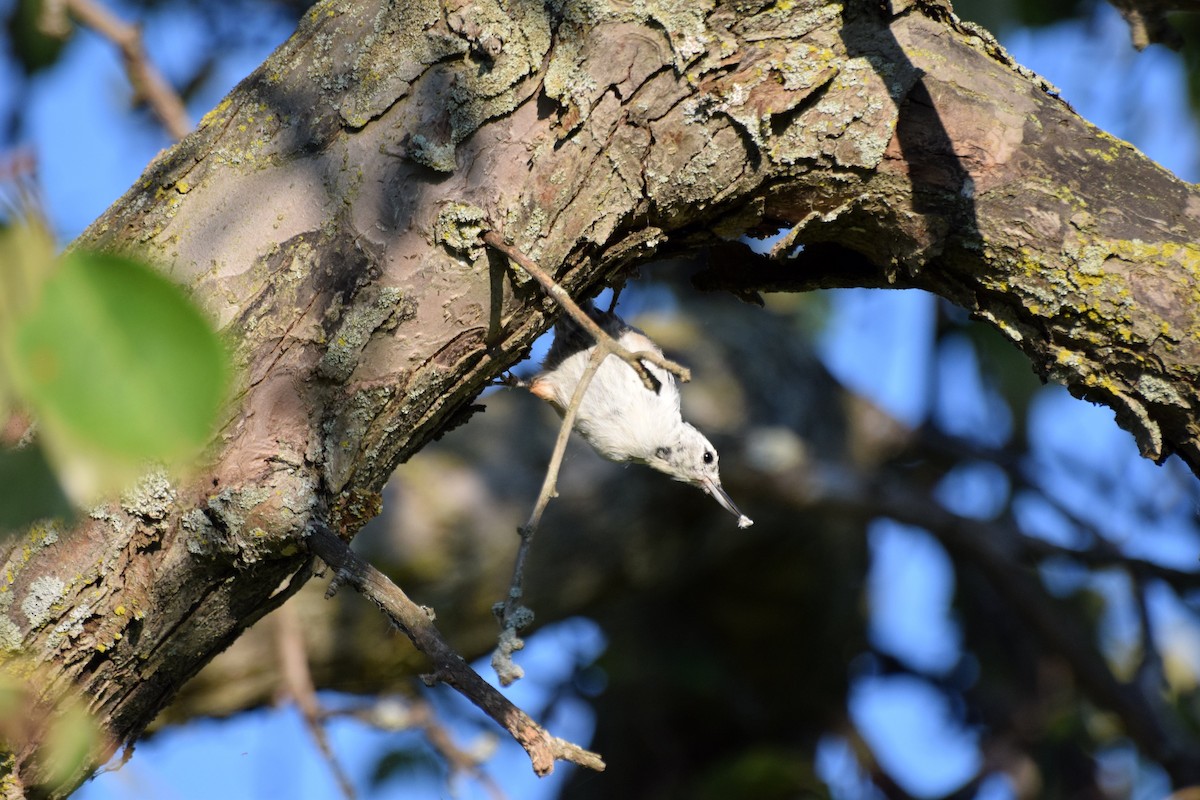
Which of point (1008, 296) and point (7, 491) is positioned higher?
point (7, 491)

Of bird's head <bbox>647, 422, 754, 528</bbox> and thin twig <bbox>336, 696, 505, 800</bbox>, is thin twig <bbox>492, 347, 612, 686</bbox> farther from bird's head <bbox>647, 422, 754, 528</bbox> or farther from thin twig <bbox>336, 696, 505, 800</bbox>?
bird's head <bbox>647, 422, 754, 528</bbox>

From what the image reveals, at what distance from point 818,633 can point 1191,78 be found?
2641 mm

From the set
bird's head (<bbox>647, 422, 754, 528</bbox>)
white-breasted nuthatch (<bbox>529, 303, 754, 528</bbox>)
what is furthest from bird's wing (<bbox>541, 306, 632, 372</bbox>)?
bird's head (<bbox>647, 422, 754, 528</bbox>)

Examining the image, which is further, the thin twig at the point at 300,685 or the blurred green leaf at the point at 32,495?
the thin twig at the point at 300,685

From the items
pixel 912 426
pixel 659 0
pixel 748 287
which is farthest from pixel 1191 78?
pixel 659 0

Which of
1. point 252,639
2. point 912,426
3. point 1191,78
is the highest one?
point 252,639

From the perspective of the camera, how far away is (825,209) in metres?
1.58

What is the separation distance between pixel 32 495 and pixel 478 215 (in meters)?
0.88

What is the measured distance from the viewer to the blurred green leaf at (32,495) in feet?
2.06

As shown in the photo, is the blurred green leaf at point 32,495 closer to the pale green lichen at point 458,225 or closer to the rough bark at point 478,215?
the rough bark at point 478,215

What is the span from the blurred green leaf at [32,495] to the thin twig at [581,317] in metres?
0.72

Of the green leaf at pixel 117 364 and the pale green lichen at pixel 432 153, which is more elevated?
the green leaf at pixel 117 364

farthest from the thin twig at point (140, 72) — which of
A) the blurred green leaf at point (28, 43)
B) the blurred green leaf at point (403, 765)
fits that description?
the blurred green leaf at point (403, 765)

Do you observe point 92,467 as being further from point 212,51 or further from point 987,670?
point 987,670
